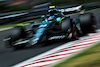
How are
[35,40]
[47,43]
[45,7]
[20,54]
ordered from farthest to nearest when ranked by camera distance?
1. [45,7]
2. [47,43]
3. [35,40]
4. [20,54]

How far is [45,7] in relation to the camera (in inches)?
494

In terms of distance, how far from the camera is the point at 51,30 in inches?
232

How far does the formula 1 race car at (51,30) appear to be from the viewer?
556 cm

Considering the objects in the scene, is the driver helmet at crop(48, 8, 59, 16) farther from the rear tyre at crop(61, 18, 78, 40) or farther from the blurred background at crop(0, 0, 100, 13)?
the blurred background at crop(0, 0, 100, 13)

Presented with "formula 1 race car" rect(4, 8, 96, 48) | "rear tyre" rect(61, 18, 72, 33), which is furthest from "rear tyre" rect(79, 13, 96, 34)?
"rear tyre" rect(61, 18, 72, 33)

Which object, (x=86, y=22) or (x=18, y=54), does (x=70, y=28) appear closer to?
(x=86, y=22)

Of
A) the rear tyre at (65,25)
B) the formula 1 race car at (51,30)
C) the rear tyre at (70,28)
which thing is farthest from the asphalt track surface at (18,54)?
the rear tyre at (65,25)

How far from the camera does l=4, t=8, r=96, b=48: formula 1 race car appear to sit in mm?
5559

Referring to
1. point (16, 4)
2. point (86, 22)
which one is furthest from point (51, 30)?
point (16, 4)

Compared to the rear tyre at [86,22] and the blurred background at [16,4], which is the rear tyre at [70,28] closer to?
the rear tyre at [86,22]

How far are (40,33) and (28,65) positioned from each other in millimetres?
1685

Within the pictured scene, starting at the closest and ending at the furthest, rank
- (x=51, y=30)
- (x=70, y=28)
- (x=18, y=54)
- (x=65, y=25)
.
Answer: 1. (x=18, y=54)
2. (x=65, y=25)
3. (x=70, y=28)
4. (x=51, y=30)

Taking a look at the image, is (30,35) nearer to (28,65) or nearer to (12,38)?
(12,38)

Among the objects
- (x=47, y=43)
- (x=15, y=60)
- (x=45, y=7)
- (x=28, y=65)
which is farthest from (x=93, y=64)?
(x=45, y=7)
